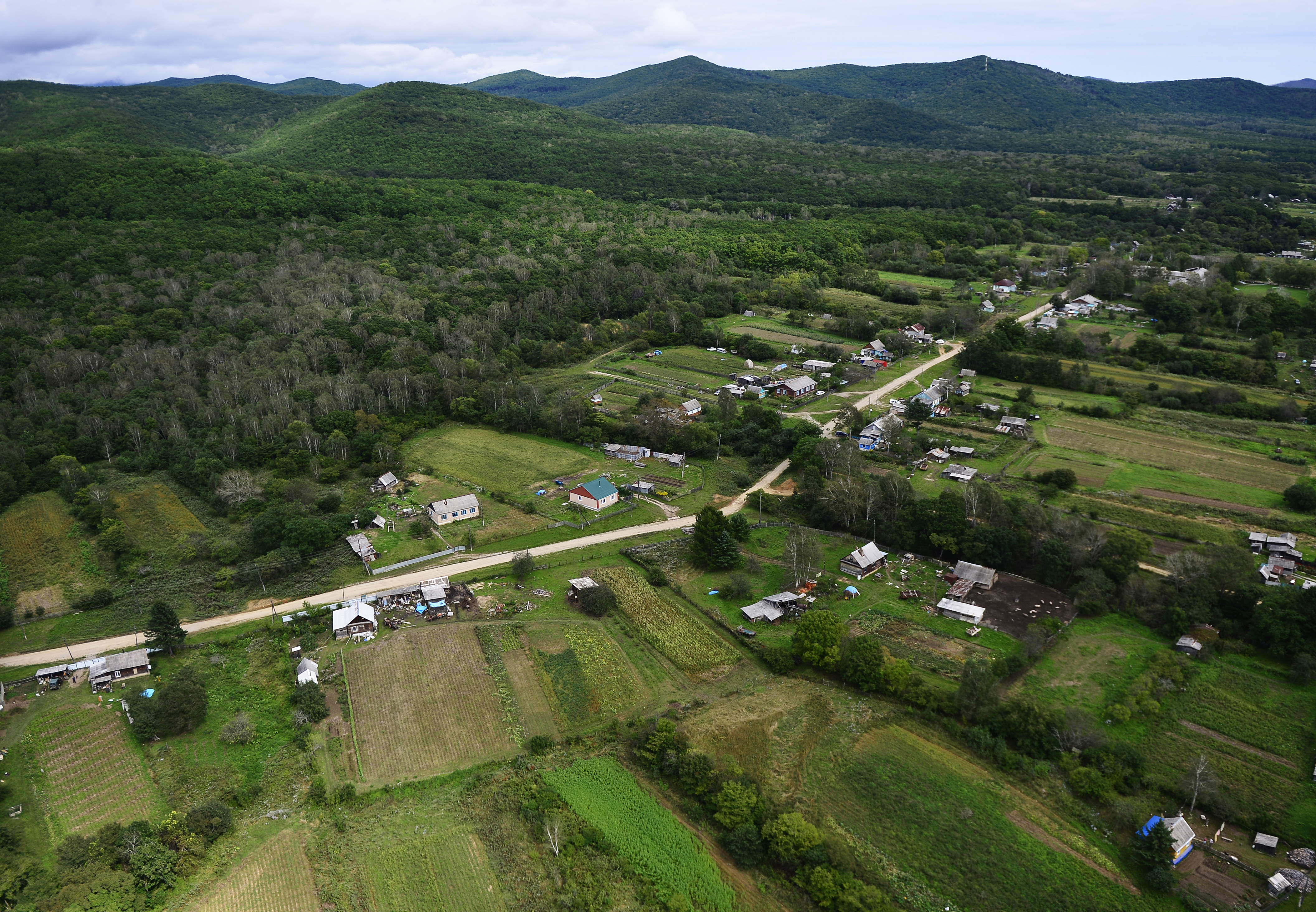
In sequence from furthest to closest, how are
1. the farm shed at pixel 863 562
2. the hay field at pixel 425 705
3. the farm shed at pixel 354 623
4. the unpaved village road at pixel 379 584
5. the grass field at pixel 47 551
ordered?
the grass field at pixel 47 551 → the farm shed at pixel 863 562 → the farm shed at pixel 354 623 → the unpaved village road at pixel 379 584 → the hay field at pixel 425 705

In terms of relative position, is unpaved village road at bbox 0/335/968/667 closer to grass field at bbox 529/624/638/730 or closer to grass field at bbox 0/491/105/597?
grass field at bbox 0/491/105/597

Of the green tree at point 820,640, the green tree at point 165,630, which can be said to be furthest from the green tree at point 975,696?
the green tree at point 165,630

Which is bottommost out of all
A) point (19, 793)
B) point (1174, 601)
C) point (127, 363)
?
point (19, 793)

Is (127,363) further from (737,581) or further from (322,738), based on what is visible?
(737,581)

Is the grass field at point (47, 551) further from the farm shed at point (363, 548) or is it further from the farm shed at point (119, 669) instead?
the farm shed at point (363, 548)

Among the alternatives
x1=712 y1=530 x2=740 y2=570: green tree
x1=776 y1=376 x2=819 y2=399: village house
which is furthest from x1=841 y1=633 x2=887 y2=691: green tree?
x1=776 y1=376 x2=819 y2=399: village house

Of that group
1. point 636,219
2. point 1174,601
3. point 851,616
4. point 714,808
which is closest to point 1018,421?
point 1174,601
